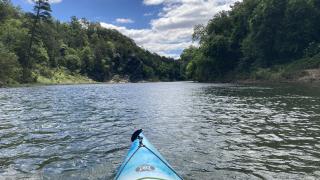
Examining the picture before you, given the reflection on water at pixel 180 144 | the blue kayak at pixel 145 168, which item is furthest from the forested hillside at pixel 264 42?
the blue kayak at pixel 145 168

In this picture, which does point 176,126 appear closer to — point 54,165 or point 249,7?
point 54,165

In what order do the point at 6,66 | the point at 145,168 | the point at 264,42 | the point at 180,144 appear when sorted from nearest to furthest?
the point at 145,168, the point at 180,144, the point at 6,66, the point at 264,42

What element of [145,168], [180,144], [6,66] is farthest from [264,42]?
[145,168]

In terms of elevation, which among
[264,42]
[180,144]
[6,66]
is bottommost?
[180,144]

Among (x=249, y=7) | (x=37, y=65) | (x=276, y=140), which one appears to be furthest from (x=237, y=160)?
(x=37, y=65)

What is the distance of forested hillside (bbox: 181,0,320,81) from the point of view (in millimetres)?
73750

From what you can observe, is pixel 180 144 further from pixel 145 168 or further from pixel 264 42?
pixel 264 42

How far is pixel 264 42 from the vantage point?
83.2 metres

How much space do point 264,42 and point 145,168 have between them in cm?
8040

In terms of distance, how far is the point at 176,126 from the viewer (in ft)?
67.2

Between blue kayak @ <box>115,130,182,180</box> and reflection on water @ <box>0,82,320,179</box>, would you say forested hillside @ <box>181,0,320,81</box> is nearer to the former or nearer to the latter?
reflection on water @ <box>0,82,320,179</box>

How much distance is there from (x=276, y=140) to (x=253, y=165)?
4141mm

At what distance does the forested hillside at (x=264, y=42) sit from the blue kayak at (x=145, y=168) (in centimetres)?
6452

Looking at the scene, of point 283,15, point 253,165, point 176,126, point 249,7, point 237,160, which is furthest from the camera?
point 249,7
